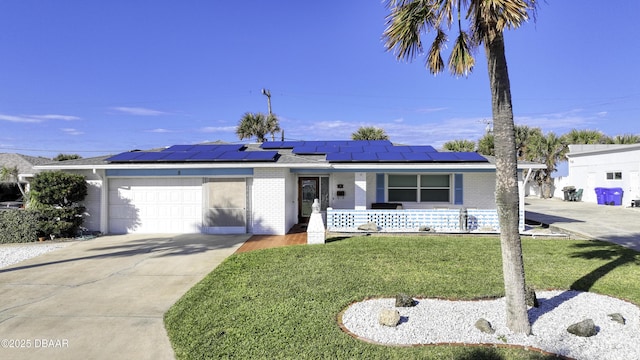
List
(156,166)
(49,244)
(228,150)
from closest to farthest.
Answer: (49,244) < (156,166) < (228,150)

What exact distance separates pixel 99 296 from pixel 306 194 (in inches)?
376

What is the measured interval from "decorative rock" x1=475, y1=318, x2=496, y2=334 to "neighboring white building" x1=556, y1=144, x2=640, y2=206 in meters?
26.1

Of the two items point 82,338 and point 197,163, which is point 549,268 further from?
point 197,163

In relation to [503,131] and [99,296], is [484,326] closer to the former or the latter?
[503,131]

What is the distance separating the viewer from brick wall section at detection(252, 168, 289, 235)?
11.9 m

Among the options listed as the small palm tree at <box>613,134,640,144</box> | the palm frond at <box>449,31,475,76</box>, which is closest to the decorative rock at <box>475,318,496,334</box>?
the palm frond at <box>449,31,475,76</box>

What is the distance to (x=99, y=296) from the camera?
19.8 ft

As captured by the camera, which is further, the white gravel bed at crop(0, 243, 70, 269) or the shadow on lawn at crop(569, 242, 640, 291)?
the white gravel bed at crop(0, 243, 70, 269)

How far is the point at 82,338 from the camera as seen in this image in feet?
14.5

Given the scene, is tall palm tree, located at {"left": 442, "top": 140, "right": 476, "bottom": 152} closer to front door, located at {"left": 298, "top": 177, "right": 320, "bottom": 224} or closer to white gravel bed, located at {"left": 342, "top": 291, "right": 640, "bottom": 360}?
front door, located at {"left": 298, "top": 177, "right": 320, "bottom": 224}

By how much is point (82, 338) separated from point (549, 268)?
30.1 feet

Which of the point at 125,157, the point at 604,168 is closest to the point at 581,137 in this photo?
the point at 604,168

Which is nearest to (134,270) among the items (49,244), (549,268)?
(49,244)

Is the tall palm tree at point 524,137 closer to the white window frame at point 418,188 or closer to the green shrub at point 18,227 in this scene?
the white window frame at point 418,188
